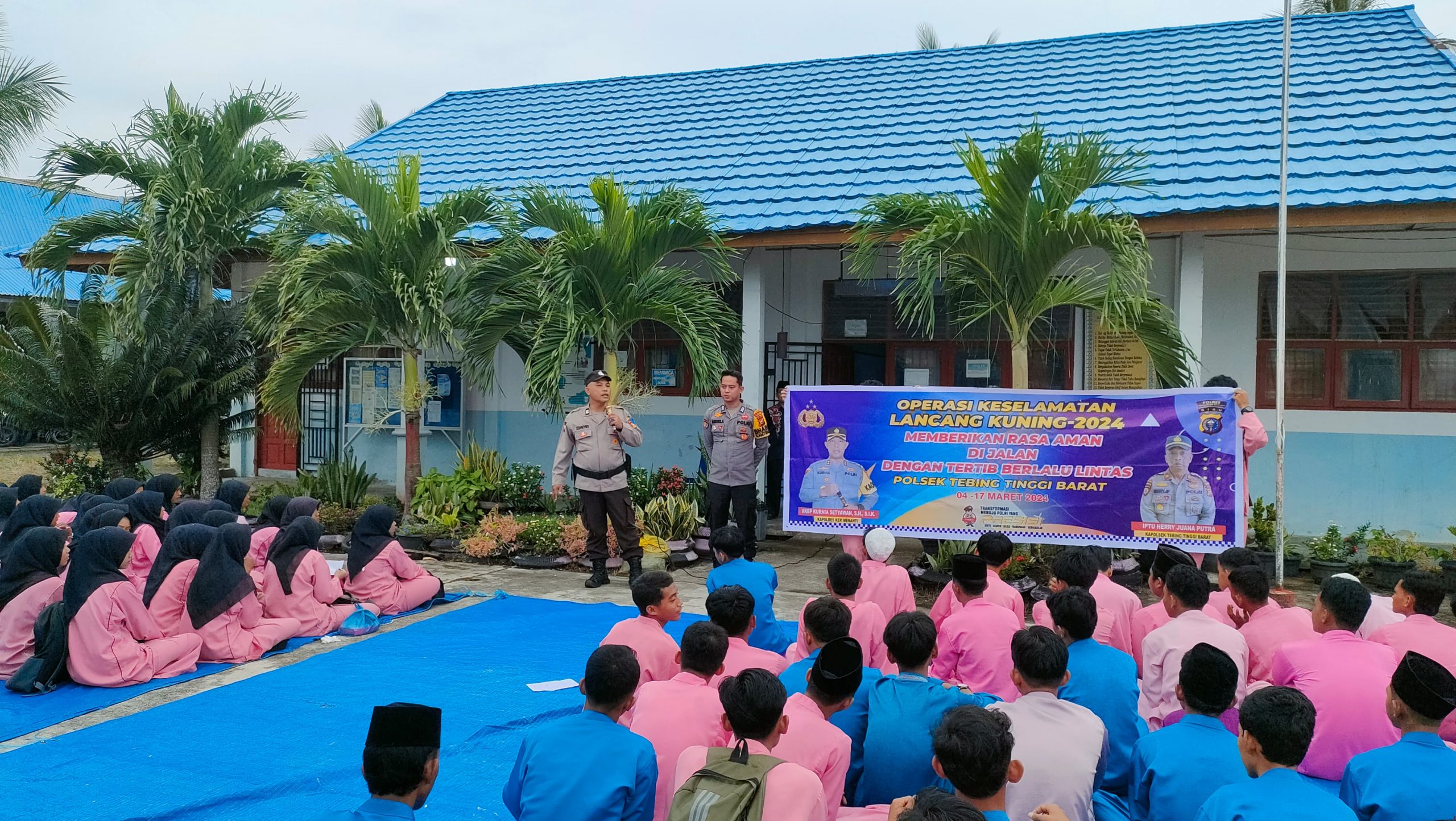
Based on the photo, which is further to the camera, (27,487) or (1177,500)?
(27,487)

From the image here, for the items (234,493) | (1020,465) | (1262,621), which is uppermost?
(1020,465)

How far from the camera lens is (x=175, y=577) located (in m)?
6.20

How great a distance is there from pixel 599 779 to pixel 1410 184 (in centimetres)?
802

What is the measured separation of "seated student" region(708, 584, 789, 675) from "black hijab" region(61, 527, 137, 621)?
12.2 feet

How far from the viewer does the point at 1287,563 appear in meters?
8.32

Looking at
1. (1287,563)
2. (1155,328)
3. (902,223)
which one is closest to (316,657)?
(902,223)

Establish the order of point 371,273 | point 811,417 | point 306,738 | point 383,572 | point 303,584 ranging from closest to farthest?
point 306,738 < point 303,584 < point 383,572 < point 811,417 < point 371,273

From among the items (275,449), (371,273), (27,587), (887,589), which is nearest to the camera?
(887,589)

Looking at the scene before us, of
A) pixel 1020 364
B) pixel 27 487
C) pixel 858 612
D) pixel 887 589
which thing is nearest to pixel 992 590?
pixel 887 589

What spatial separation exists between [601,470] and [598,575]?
0.83 meters

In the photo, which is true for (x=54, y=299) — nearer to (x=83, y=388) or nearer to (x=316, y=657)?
(x=83, y=388)

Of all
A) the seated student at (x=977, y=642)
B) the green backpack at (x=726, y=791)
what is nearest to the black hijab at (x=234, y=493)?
the seated student at (x=977, y=642)

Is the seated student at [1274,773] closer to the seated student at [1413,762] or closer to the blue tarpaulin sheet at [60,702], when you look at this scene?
the seated student at [1413,762]

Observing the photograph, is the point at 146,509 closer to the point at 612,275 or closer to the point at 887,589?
the point at 612,275
